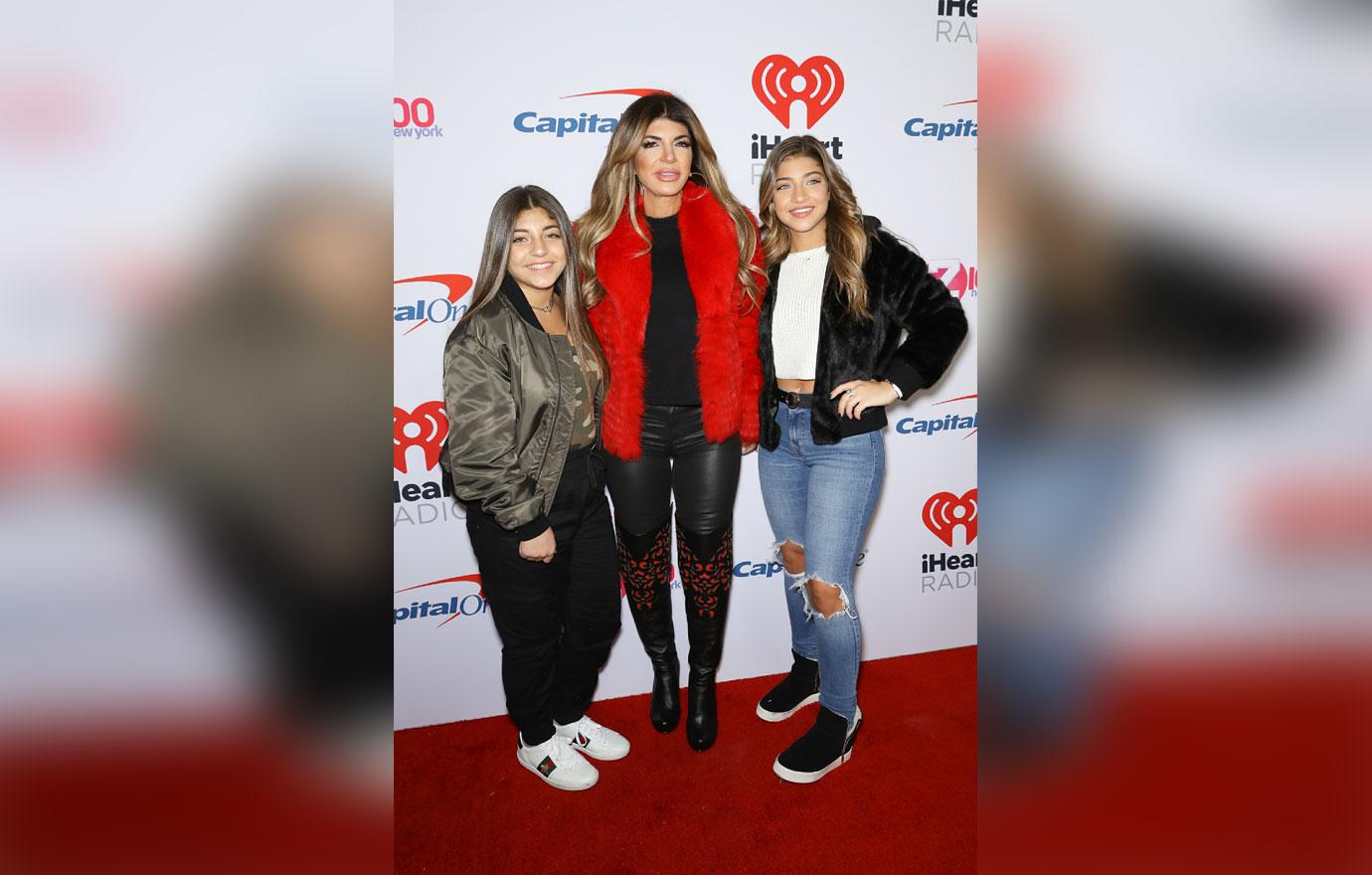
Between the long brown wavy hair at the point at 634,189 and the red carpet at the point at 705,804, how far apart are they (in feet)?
4.88

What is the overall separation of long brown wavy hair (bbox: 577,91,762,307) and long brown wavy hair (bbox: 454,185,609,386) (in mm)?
144

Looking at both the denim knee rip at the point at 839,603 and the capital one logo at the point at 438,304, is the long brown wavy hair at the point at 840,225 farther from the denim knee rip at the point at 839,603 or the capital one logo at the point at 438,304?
the capital one logo at the point at 438,304

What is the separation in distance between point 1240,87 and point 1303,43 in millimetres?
26

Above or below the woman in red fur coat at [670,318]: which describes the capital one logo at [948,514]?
below

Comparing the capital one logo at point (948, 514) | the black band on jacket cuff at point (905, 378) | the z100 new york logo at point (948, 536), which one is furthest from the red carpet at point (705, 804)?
the black band on jacket cuff at point (905, 378)

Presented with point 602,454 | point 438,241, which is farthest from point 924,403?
point 438,241

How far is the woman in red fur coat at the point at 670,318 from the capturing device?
2.23 metres

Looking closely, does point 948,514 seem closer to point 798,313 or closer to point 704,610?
point 704,610

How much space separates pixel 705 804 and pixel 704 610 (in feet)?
1.88

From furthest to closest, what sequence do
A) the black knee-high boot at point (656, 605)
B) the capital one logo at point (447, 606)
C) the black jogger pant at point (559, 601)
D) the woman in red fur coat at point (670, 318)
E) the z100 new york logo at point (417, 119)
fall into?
1. the capital one logo at point (447, 606)
2. the z100 new york logo at point (417, 119)
3. the black knee-high boot at point (656, 605)
4. the woman in red fur coat at point (670, 318)
5. the black jogger pant at point (559, 601)

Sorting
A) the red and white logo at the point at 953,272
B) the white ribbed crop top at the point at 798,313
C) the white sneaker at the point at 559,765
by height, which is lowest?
the white sneaker at the point at 559,765

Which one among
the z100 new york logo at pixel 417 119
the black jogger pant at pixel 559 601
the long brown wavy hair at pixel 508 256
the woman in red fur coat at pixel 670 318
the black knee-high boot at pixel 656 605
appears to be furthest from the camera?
the z100 new york logo at pixel 417 119

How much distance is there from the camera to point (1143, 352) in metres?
0.36

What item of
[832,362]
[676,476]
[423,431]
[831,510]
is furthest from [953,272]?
[423,431]
